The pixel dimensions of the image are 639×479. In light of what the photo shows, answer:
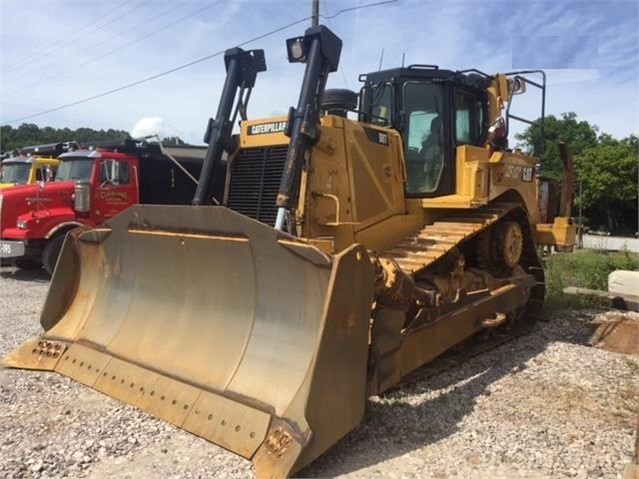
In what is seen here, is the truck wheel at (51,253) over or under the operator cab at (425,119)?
under

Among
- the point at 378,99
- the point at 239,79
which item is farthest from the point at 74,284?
the point at 378,99

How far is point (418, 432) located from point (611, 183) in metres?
39.3

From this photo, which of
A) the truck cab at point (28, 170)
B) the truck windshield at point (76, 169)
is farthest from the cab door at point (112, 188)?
the truck cab at point (28, 170)

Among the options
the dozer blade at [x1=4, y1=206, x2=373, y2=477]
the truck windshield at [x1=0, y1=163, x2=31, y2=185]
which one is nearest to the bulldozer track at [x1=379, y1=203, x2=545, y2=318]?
the dozer blade at [x1=4, y1=206, x2=373, y2=477]

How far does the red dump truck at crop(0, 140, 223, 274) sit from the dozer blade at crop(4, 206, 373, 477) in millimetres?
5554

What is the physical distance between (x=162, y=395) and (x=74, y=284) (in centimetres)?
197

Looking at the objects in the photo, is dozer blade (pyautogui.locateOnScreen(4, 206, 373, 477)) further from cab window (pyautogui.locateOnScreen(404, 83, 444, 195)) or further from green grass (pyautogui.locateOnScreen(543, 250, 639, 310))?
green grass (pyautogui.locateOnScreen(543, 250, 639, 310))

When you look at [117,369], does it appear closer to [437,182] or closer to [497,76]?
[437,182]

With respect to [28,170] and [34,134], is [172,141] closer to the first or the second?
[28,170]

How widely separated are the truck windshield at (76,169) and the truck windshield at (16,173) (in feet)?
9.11

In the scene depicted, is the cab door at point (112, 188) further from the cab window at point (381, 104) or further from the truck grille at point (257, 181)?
the cab window at point (381, 104)

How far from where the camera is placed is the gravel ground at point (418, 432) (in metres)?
3.52

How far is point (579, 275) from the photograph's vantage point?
11.0 metres

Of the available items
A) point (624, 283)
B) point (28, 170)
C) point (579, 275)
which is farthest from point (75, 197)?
point (624, 283)
